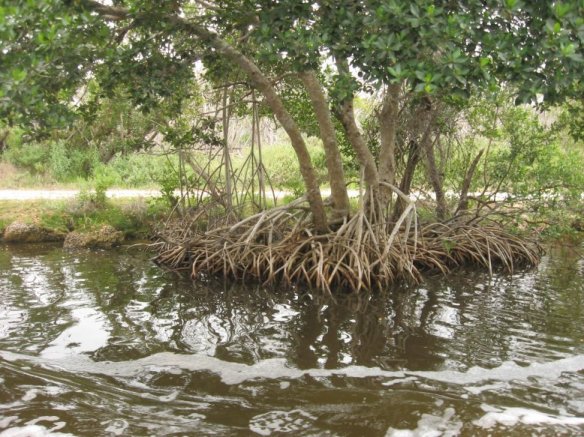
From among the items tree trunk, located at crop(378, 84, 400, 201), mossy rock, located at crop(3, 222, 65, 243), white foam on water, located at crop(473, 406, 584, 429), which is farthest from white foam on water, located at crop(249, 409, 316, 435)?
mossy rock, located at crop(3, 222, 65, 243)

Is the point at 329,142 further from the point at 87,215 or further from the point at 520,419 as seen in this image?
the point at 87,215

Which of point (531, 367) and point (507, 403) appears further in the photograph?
point (531, 367)

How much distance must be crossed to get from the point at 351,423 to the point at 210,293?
13.8 feet

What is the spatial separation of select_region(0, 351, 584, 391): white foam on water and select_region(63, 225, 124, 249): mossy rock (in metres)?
5.83

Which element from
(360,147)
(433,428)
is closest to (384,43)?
(433,428)

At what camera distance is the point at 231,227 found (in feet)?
27.9

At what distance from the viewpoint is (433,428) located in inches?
150

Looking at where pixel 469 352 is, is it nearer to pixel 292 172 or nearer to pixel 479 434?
pixel 479 434

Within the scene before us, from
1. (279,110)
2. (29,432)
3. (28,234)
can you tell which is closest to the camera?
(29,432)

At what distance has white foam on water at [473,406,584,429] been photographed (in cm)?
387

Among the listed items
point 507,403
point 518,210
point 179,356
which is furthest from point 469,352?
point 518,210

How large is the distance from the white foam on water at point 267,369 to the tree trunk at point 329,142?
370 cm

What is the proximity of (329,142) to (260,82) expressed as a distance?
1307 mm

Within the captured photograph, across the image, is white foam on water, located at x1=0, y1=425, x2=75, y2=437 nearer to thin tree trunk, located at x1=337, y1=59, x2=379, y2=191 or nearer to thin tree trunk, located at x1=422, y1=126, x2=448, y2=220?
thin tree trunk, located at x1=337, y1=59, x2=379, y2=191
